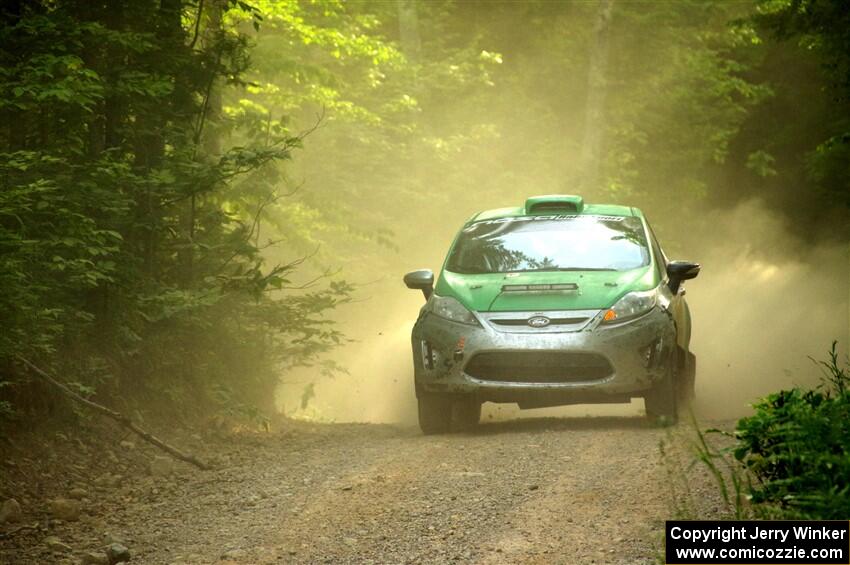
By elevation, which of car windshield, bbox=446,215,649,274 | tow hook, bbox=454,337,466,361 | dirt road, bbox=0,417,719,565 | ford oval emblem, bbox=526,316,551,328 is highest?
car windshield, bbox=446,215,649,274

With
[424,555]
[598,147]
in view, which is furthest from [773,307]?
[424,555]

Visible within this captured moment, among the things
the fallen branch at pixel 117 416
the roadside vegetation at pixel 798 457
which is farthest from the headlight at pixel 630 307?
the roadside vegetation at pixel 798 457

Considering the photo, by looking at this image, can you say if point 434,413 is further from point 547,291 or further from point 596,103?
point 596,103

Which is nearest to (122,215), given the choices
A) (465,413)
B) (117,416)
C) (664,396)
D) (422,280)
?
(117,416)

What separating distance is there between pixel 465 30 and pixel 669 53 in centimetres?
576

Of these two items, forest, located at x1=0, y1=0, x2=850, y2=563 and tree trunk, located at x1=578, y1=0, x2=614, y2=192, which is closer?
forest, located at x1=0, y1=0, x2=850, y2=563

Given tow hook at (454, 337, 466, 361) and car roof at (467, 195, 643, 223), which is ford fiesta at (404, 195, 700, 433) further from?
car roof at (467, 195, 643, 223)

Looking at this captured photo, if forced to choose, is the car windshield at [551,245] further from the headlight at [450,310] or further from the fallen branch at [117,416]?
the fallen branch at [117,416]

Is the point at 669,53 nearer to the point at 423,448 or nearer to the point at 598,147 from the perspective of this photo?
the point at 598,147

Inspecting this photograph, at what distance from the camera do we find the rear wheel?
35.3ft

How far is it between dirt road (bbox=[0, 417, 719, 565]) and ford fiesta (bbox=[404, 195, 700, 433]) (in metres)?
0.42

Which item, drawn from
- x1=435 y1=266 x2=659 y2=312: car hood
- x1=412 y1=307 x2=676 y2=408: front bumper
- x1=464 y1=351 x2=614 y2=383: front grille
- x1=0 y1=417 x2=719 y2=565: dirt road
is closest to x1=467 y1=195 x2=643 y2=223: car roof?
x1=435 y1=266 x2=659 y2=312: car hood

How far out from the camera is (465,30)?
3331 centimetres

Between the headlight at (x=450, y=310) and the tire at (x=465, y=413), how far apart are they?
2.80 feet
